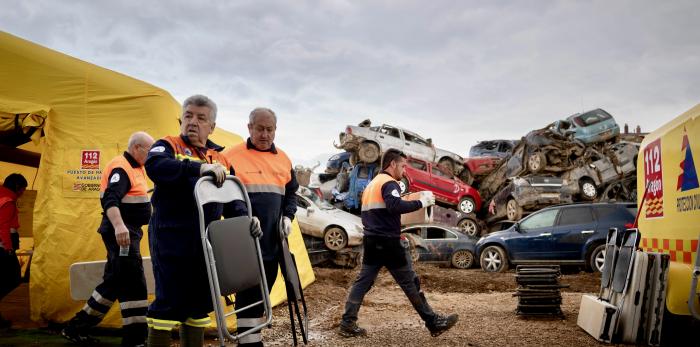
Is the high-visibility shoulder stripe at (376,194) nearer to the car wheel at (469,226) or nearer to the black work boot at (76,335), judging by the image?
the black work boot at (76,335)

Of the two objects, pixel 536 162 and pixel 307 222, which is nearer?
pixel 307 222

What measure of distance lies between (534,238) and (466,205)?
6612 mm

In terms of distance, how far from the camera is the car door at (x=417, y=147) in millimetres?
20469

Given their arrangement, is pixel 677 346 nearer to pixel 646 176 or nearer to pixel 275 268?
pixel 646 176

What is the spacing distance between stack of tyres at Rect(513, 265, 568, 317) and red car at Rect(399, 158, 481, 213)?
36.4ft

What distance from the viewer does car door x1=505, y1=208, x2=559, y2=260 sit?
1201cm

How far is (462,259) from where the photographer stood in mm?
13781

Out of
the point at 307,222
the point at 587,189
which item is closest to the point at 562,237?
the point at 587,189

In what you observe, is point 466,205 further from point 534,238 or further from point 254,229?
point 254,229

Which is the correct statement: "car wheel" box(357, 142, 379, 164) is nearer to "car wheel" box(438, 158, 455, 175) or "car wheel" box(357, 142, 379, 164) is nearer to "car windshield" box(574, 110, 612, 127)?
"car wheel" box(438, 158, 455, 175)

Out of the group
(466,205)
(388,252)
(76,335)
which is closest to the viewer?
(76,335)

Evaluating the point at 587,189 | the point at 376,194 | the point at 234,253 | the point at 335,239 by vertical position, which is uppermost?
the point at 587,189

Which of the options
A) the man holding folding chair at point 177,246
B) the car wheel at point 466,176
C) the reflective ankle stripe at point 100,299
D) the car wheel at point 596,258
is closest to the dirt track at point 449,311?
the car wheel at point 596,258

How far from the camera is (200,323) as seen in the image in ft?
9.84
